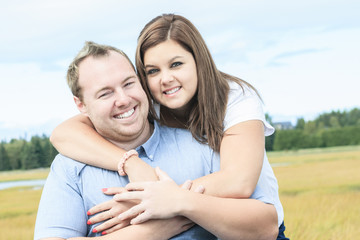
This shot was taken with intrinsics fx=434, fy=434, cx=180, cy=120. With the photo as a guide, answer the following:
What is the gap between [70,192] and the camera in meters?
2.66

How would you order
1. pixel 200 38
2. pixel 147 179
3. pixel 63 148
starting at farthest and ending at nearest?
pixel 200 38, pixel 63 148, pixel 147 179

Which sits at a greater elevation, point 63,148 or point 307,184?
point 63,148

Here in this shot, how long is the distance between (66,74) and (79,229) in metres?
1.01

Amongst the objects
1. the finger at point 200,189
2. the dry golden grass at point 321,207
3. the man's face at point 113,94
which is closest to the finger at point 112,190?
the man's face at point 113,94

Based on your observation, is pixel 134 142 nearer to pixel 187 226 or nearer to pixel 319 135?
pixel 187 226

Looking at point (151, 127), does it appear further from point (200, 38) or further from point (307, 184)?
point (307, 184)

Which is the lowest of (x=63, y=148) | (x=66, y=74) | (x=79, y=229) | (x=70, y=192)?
(x=79, y=229)

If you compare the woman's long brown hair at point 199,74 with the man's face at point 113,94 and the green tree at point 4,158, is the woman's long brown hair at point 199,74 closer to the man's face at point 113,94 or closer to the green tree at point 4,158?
the man's face at point 113,94

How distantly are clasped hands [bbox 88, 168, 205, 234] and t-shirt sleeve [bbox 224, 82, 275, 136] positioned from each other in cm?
56

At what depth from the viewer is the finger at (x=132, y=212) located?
236cm

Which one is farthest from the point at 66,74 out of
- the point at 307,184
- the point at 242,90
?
the point at 307,184

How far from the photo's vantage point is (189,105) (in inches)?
122

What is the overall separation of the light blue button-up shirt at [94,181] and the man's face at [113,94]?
0.70 ft

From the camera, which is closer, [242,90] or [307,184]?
[242,90]
